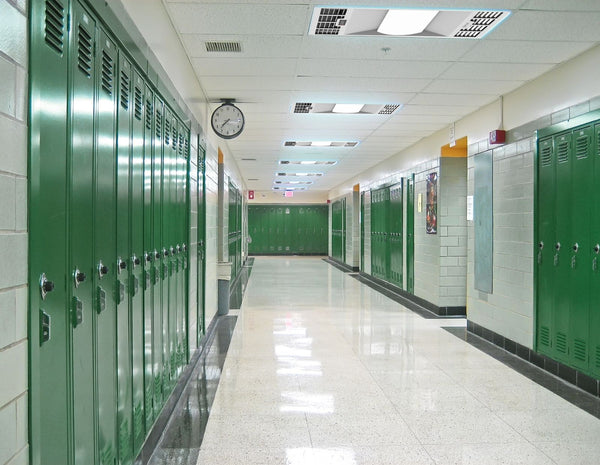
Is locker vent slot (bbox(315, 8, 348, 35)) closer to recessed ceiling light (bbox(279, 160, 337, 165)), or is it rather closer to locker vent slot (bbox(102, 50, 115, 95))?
locker vent slot (bbox(102, 50, 115, 95))

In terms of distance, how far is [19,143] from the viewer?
4.23 feet

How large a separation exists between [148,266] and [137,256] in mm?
281

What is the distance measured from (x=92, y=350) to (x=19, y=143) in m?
0.89

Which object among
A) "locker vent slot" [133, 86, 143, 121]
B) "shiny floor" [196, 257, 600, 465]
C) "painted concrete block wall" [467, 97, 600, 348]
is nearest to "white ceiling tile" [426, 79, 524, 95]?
"painted concrete block wall" [467, 97, 600, 348]

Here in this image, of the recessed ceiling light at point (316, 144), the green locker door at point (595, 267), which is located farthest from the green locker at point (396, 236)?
the green locker door at point (595, 267)

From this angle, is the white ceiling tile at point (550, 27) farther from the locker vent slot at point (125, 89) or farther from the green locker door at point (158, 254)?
the locker vent slot at point (125, 89)

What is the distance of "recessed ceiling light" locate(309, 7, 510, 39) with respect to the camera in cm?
359

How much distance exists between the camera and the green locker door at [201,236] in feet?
17.7

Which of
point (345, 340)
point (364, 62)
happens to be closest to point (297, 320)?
point (345, 340)

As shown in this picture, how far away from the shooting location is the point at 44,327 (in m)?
1.44

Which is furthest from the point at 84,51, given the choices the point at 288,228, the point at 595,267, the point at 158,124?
the point at 288,228

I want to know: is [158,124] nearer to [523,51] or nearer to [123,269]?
[123,269]

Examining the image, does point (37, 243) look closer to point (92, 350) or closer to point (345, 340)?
point (92, 350)

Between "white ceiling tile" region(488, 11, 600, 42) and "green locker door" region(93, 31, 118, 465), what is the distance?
9.25 ft
